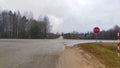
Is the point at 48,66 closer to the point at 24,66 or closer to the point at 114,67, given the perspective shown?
the point at 24,66

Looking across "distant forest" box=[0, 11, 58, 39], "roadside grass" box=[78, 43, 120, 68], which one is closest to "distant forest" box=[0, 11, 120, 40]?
"distant forest" box=[0, 11, 58, 39]

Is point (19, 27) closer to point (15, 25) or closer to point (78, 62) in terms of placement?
point (15, 25)

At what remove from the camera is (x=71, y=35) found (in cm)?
14425

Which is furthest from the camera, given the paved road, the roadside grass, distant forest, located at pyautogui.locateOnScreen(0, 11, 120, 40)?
distant forest, located at pyautogui.locateOnScreen(0, 11, 120, 40)

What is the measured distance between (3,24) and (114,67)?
12462 centimetres

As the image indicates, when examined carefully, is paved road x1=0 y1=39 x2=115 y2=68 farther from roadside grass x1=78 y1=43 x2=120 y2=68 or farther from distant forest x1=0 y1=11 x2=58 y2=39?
distant forest x1=0 y1=11 x2=58 y2=39

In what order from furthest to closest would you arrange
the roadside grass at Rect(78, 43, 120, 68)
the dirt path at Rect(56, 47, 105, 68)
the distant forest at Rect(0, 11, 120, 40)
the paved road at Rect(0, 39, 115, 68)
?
the distant forest at Rect(0, 11, 120, 40) → the roadside grass at Rect(78, 43, 120, 68) → the dirt path at Rect(56, 47, 105, 68) → the paved road at Rect(0, 39, 115, 68)

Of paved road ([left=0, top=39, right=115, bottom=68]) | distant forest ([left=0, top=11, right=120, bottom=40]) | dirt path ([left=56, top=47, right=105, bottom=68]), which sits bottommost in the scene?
dirt path ([left=56, top=47, right=105, bottom=68])

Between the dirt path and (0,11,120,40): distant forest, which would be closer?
the dirt path

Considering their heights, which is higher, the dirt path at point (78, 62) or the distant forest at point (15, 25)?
the distant forest at point (15, 25)

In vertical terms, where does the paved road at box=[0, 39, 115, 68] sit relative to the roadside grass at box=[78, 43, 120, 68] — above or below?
above

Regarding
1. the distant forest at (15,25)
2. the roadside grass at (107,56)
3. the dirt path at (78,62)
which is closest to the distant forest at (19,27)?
the distant forest at (15,25)

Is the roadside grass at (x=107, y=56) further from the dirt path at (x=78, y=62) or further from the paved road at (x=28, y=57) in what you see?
the paved road at (x=28, y=57)

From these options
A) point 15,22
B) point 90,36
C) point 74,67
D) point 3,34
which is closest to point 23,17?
point 15,22
